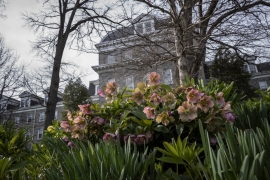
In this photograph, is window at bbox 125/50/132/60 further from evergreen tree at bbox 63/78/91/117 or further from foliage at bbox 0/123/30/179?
evergreen tree at bbox 63/78/91/117

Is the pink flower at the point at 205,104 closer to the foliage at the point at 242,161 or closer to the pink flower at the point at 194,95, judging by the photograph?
the pink flower at the point at 194,95

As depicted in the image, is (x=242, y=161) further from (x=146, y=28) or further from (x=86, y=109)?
(x=146, y=28)

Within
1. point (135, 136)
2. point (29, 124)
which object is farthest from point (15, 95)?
point (29, 124)

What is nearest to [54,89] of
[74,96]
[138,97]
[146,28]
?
[146,28]

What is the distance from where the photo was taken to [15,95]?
16.0 m

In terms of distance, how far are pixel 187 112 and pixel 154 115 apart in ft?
0.90

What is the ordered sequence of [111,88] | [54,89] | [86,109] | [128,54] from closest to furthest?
[86,109]
[111,88]
[54,89]
[128,54]

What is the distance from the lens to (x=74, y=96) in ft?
72.3

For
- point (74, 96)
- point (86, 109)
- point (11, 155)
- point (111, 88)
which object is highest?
point (74, 96)

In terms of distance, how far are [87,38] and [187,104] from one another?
9.09 metres

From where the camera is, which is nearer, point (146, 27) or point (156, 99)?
point (156, 99)

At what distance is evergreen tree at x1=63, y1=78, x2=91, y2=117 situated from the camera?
2167 cm

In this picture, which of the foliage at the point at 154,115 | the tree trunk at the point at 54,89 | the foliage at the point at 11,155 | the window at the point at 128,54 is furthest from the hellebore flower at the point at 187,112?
the window at the point at 128,54

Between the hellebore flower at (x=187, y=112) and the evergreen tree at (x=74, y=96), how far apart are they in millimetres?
20501
